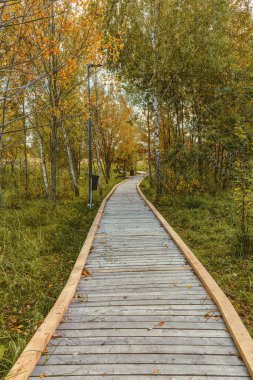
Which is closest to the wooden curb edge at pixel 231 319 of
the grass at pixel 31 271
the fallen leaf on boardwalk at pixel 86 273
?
the fallen leaf on boardwalk at pixel 86 273

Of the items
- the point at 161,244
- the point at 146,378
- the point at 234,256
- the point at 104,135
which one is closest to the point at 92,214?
the point at 161,244

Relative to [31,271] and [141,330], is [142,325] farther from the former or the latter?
[31,271]

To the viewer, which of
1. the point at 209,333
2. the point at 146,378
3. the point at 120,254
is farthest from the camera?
the point at 120,254

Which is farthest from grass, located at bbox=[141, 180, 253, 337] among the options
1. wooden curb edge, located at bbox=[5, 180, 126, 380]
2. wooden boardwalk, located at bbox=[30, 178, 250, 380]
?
wooden curb edge, located at bbox=[5, 180, 126, 380]

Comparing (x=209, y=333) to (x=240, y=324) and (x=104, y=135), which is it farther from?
(x=104, y=135)

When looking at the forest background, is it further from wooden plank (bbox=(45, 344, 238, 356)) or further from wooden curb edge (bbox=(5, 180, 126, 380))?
wooden plank (bbox=(45, 344, 238, 356))

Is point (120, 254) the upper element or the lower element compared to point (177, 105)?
lower

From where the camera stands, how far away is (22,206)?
12.4 metres

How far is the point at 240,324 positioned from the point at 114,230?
5.29 m

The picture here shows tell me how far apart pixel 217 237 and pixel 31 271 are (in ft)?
16.5

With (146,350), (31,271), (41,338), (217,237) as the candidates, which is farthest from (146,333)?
(217,237)

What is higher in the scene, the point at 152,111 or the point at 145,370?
the point at 152,111

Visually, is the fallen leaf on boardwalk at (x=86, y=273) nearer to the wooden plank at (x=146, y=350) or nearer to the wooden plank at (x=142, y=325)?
the wooden plank at (x=142, y=325)

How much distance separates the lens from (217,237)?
7.87m
